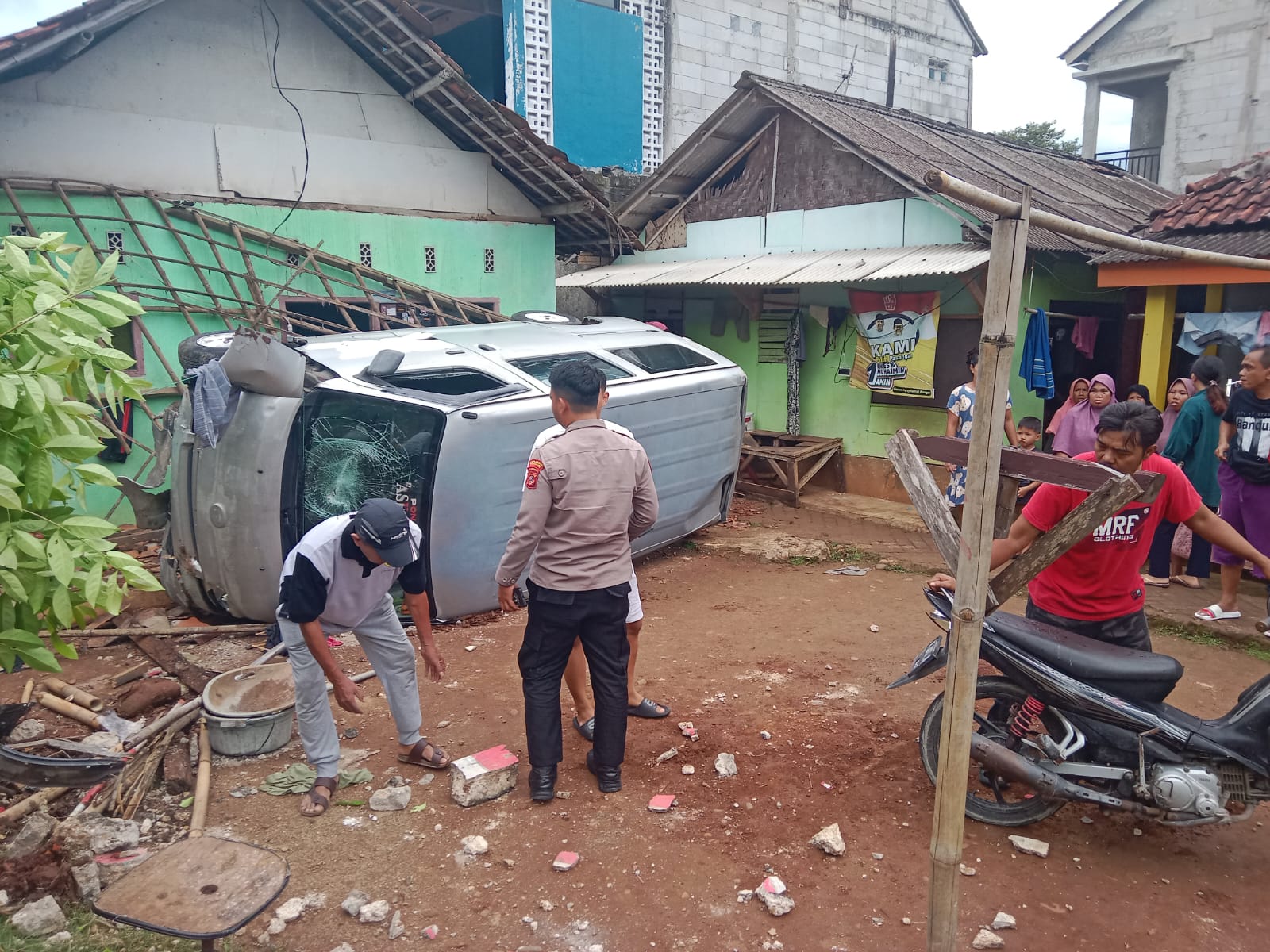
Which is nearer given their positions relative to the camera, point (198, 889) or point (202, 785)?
point (198, 889)

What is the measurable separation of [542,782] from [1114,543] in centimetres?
255

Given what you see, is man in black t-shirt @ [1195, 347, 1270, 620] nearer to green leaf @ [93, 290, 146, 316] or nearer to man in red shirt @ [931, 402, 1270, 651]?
man in red shirt @ [931, 402, 1270, 651]

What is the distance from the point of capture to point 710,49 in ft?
55.4

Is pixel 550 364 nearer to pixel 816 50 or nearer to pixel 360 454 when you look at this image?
pixel 360 454

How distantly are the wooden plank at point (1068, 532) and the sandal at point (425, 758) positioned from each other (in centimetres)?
260

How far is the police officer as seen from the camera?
369 centimetres

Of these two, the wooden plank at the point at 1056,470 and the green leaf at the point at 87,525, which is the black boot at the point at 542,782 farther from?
the wooden plank at the point at 1056,470

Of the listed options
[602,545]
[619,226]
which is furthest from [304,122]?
[602,545]

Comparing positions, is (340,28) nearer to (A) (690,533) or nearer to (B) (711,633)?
(A) (690,533)

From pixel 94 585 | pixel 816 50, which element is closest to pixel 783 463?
pixel 94 585

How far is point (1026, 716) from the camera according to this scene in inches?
136

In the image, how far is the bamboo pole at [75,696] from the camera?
178 inches

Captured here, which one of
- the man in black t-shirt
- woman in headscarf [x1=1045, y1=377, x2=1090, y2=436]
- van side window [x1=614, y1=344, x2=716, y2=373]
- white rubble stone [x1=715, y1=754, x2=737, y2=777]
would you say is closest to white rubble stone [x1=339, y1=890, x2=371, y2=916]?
white rubble stone [x1=715, y1=754, x2=737, y2=777]

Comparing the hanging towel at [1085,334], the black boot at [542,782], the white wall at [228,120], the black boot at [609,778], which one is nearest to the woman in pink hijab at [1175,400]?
the hanging towel at [1085,334]
